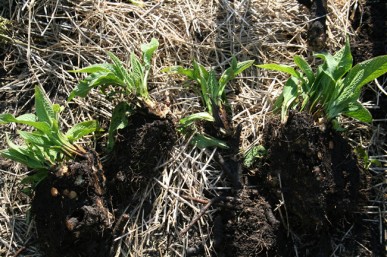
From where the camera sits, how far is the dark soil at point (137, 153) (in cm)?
225

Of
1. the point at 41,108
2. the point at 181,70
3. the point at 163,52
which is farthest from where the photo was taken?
the point at 163,52

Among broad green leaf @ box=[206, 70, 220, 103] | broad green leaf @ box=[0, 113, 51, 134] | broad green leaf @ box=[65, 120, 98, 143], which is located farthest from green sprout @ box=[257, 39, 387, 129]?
broad green leaf @ box=[0, 113, 51, 134]

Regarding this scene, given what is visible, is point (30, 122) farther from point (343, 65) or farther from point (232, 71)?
point (343, 65)

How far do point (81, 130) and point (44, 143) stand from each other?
0.56ft

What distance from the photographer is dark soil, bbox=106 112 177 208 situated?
2250 millimetres

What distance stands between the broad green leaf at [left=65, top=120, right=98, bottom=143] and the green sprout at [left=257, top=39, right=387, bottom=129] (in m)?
0.80

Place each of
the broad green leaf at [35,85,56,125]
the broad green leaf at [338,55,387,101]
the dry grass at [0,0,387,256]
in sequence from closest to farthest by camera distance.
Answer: the broad green leaf at [338,55,387,101]
the broad green leaf at [35,85,56,125]
the dry grass at [0,0,387,256]

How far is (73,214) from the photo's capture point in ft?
7.05

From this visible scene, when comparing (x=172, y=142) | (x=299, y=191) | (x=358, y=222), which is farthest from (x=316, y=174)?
(x=172, y=142)

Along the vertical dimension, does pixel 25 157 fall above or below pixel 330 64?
below

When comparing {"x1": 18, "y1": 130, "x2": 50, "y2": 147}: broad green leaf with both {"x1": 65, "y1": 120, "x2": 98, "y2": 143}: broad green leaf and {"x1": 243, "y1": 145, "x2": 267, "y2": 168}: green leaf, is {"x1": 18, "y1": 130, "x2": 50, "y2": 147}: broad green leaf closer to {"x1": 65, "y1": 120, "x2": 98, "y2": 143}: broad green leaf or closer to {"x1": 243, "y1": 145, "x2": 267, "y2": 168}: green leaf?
{"x1": 65, "y1": 120, "x2": 98, "y2": 143}: broad green leaf

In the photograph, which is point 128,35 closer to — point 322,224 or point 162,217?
point 162,217

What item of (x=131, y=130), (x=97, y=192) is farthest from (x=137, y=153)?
(x=97, y=192)

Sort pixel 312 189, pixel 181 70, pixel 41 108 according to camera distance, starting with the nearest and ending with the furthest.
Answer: pixel 312 189 < pixel 41 108 < pixel 181 70
